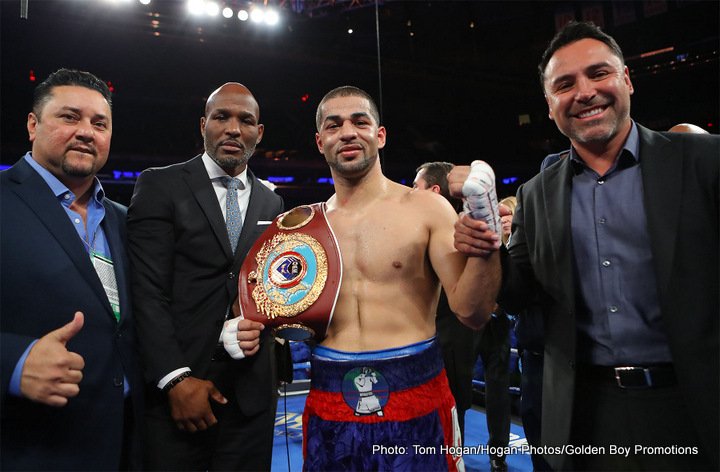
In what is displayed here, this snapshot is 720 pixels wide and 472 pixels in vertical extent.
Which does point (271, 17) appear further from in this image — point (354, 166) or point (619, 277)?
point (619, 277)

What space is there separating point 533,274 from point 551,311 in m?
0.13

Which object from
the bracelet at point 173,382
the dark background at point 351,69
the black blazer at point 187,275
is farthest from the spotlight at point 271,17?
the bracelet at point 173,382

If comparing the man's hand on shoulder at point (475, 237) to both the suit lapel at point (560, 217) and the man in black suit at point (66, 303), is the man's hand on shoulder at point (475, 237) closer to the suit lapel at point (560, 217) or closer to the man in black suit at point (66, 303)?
the suit lapel at point (560, 217)

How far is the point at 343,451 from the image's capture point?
4.70 feet

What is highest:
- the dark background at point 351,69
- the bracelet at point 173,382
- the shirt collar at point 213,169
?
the dark background at point 351,69

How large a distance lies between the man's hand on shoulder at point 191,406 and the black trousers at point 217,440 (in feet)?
0.30

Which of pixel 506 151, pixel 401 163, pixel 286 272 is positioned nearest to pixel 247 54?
pixel 401 163

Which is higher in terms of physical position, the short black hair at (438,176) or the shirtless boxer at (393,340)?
the short black hair at (438,176)

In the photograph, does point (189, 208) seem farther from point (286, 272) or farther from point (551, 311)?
point (551, 311)

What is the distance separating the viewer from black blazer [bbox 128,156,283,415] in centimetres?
159

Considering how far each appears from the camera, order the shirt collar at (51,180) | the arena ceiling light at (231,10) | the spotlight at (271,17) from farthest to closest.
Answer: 1. the spotlight at (271,17)
2. the arena ceiling light at (231,10)
3. the shirt collar at (51,180)

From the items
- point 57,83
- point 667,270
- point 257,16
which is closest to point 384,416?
point 667,270

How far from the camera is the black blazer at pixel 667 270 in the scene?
113 cm

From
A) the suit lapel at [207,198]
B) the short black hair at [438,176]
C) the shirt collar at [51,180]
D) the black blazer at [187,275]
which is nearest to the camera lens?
the shirt collar at [51,180]
